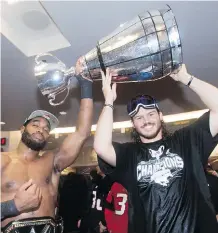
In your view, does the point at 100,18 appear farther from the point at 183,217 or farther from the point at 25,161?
the point at 183,217

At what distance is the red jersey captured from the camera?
8.23 feet

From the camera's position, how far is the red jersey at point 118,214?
8.23 ft

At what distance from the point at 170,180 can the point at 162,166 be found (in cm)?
8

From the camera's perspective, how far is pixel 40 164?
207cm

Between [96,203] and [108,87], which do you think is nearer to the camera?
[108,87]

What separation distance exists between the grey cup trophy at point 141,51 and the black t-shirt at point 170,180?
0.38 metres

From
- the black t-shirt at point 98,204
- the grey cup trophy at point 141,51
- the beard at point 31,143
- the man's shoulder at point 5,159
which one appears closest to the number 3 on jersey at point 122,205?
the black t-shirt at point 98,204

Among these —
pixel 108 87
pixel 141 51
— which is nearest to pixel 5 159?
pixel 108 87

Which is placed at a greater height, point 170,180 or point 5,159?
point 5,159

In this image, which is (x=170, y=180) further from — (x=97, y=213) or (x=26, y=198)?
(x=97, y=213)

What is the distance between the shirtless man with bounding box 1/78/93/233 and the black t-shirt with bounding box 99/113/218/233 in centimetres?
55

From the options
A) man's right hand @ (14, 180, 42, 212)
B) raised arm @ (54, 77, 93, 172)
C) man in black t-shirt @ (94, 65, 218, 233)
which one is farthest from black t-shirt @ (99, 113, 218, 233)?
raised arm @ (54, 77, 93, 172)

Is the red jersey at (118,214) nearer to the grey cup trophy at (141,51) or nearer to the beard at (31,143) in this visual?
the beard at (31,143)

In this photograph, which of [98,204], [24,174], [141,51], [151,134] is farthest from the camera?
[98,204]
